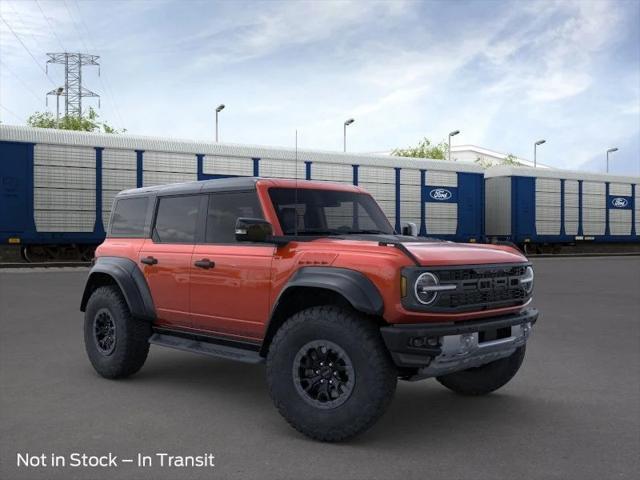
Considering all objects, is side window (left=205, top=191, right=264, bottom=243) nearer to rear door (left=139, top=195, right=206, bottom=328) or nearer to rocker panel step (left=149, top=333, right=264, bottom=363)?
rear door (left=139, top=195, right=206, bottom=328)

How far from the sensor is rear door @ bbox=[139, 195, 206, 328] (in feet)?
18.8

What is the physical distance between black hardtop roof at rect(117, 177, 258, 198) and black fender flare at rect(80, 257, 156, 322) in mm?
751

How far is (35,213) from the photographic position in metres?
21.2

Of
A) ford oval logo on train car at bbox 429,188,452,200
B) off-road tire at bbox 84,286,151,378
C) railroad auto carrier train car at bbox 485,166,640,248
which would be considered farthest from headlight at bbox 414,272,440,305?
railroad auto carrier train car at bbox 485,166,640,248

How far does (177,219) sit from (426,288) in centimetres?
285

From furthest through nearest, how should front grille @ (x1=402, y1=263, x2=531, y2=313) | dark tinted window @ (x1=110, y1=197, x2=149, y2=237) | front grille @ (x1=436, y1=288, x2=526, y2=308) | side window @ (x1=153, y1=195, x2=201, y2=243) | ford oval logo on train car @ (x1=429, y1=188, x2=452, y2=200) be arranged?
ford oval logo on train car @ (x1=429, y1=188, x2=452, y2=200), dark tinted window @ (x1=110, y1=197, x2=149, y2=237), side window @ (x1=153, y1=195, x2=201, y2=243), front grille @ (x1=436, y1=288, x2=526, y2=308), front grille @ (x1=402, y1=263, x2=531, y2=313)

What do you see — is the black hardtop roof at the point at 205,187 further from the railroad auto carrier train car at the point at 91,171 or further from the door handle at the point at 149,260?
the railroad auto carrier train car at the point at 91,171

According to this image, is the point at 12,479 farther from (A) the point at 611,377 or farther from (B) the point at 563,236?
(B) the point at 563,236

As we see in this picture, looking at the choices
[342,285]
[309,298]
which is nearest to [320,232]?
[309,298]

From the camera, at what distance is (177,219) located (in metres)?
6.11

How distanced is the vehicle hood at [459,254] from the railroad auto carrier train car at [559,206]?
88.8 feet

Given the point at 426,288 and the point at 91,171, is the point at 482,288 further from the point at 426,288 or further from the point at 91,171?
the point at 91,171

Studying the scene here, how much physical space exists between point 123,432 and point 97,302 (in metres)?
2.25

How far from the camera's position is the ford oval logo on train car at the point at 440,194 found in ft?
96.0
